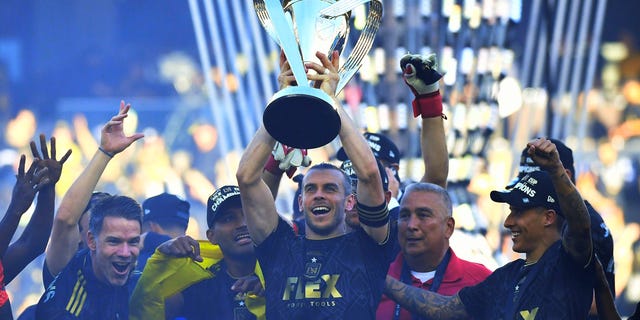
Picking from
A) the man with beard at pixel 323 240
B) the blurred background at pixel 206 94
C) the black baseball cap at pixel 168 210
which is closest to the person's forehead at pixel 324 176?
the man with beard at pixel 323 240

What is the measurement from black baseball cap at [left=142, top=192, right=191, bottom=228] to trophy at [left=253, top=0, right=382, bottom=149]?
1.82m

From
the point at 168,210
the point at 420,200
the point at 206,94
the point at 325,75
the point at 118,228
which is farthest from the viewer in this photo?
the point at 206,94

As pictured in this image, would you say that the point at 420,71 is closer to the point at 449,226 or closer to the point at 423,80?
the point at 423,80

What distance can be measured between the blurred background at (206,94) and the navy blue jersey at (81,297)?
7.68 metres

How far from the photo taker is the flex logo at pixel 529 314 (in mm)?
4371

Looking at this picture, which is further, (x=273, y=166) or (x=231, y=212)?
(x=231, y=212)

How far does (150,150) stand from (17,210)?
1352cm

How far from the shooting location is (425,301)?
4.85 meters

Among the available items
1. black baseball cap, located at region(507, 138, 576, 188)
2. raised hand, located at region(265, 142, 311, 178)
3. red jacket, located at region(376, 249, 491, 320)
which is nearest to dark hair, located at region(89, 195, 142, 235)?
raised hand, located at region(265, 142, 311, 178)

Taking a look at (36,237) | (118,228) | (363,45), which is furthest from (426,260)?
(36,237)

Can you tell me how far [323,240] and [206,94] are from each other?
1499 cm

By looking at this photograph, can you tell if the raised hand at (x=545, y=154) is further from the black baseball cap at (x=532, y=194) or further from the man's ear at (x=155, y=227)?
the man's ear at (x=155, y=227)

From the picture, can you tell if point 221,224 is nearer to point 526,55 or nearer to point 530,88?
point 526,55

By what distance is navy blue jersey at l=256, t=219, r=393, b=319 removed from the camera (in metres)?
4.73
